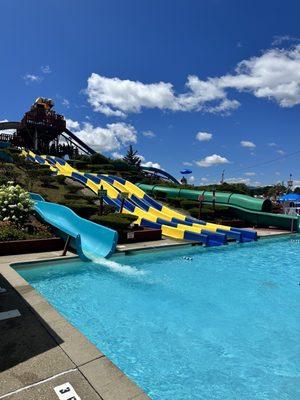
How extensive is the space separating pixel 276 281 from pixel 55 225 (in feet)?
27.7

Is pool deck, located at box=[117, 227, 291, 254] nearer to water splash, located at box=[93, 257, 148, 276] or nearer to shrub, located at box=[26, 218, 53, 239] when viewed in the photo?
water splash, located at box=[93, 257, 148, 276]

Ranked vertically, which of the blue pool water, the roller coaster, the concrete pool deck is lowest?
the blue pool water

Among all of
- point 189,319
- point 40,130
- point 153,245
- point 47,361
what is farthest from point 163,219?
point 40,130

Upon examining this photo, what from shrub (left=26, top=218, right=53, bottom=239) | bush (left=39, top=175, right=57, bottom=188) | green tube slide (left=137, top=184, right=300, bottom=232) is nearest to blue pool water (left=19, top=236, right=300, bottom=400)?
shrub (left=26, top=218, right=53, bottom=239)

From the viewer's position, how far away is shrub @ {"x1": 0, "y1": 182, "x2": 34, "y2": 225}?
13.2 m

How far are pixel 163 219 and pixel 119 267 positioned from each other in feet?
27.9

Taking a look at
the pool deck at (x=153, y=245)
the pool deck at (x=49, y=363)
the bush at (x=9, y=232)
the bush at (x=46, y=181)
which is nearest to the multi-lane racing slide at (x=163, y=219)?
the pool deck at (x=153, y=245)

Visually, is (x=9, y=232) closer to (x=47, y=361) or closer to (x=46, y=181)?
(x=47, y=361)

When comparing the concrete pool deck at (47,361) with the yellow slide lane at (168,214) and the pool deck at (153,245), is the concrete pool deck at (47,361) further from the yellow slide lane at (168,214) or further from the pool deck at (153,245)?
the yellow slide lane at (168,214)

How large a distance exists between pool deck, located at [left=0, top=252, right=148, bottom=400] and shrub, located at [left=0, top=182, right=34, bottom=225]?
25.4 feet

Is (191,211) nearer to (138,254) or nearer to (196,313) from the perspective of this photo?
(138,254)

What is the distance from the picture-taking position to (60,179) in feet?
92.6

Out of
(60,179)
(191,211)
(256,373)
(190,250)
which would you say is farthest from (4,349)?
(60,179)

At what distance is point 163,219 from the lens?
762 inches
